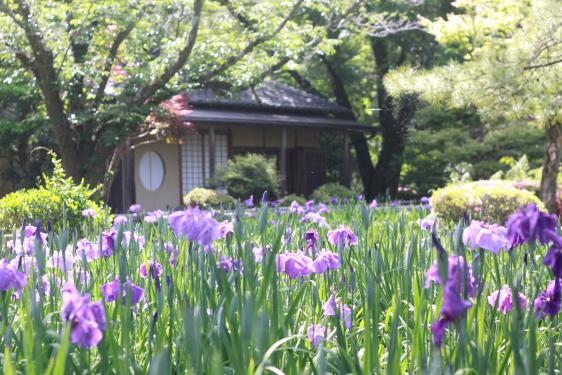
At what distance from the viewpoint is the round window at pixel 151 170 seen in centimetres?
1564

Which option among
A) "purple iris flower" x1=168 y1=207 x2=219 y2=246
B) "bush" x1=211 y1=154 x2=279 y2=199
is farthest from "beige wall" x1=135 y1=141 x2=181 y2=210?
"purple iris flower" x1=168 y1=207 x2=219 y2=246

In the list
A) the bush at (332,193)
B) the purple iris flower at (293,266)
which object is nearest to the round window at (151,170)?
the bush at (332,193)

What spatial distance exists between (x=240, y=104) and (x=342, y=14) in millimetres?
4101

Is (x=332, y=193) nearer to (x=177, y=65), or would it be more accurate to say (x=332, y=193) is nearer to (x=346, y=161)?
(x=346, y=161)

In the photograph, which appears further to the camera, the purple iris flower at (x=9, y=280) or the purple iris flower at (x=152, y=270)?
the purple iris flower at (x=152, y=270)

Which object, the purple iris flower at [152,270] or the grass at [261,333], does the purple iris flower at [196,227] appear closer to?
the grass at [261,333]

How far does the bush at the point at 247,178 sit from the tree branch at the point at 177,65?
2.88m

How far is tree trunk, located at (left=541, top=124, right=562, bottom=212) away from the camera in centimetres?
1014

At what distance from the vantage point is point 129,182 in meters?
15.0

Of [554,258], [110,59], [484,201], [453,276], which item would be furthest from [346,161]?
[453,276]

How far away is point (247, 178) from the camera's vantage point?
13.7 meters

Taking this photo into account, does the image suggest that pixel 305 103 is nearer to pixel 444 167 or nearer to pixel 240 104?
pixel 240 104

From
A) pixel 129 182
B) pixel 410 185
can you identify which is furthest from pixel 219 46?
pixel 410 185

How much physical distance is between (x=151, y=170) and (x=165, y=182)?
0.41 metres
